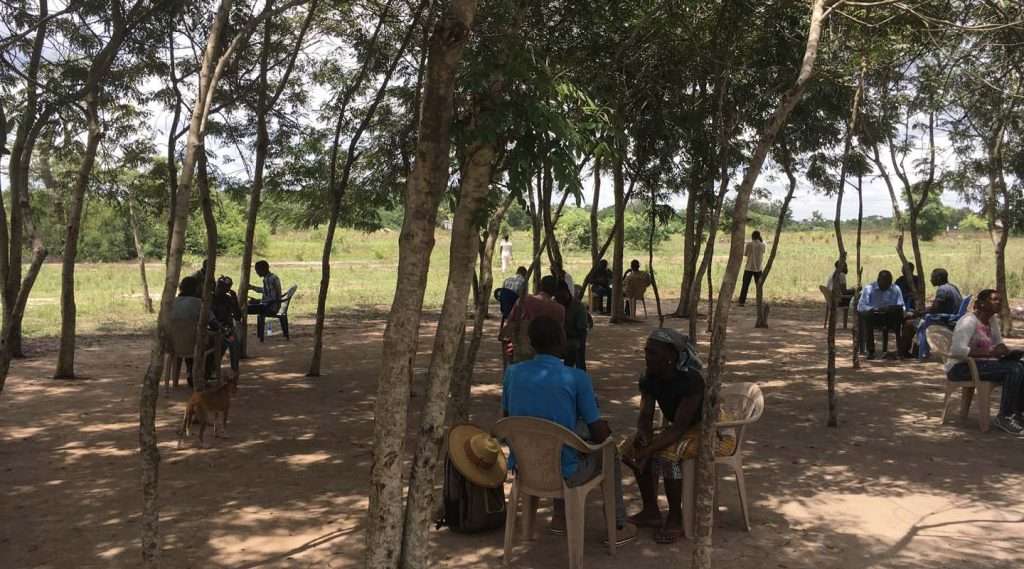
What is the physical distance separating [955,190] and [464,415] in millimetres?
15873

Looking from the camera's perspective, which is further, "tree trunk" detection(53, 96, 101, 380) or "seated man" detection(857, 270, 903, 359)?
"seated man" detection(857, 270, 903, 359)

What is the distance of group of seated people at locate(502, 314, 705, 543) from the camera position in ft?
15.0

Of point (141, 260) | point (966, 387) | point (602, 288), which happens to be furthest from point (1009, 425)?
point (141, 260)

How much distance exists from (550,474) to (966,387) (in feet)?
17.8

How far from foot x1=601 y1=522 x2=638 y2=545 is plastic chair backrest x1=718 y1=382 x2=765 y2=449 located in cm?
84

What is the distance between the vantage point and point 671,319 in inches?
688

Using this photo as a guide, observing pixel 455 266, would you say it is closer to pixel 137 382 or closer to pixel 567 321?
pixel 567 321

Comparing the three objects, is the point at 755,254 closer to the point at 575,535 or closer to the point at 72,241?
the point at 72,241

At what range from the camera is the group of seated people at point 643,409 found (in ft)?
15.0

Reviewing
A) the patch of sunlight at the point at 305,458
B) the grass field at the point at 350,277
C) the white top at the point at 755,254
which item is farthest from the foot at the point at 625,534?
the white top at the point at 755,254

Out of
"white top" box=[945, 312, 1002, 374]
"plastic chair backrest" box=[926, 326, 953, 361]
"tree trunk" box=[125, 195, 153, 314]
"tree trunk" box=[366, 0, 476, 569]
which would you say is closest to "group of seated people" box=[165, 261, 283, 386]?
"tree trunk" box=[366, 0, 476, 569]

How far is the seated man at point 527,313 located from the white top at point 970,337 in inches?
147

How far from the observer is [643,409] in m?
5.06

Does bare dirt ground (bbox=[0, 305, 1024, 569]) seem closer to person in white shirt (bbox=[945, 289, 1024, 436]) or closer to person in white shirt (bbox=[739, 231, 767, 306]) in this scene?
person in white shirt (bbox=[945, 289, 1024, 436])
